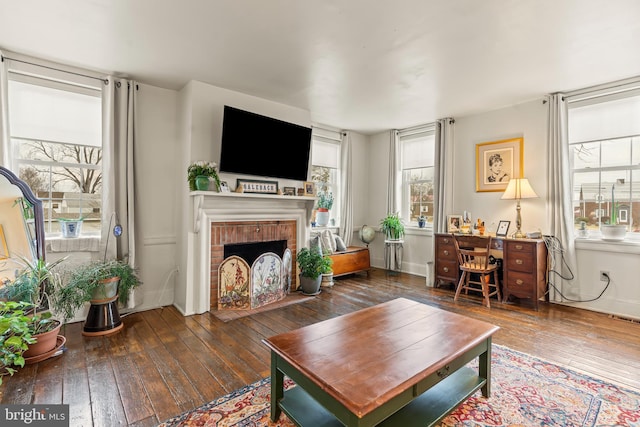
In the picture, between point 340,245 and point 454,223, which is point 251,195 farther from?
point 454,223

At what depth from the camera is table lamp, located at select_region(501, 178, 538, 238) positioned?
3890 mm

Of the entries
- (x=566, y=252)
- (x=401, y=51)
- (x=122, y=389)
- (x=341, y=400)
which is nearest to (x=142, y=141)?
(x=122, y=389)

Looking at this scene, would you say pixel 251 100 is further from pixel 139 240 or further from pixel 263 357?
pixel 263 357

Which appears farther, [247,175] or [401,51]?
[247,175]

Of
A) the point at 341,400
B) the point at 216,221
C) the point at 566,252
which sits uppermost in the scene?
the point at 216,221

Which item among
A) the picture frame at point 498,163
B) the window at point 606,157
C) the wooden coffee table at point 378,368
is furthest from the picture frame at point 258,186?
the window at point 606,157

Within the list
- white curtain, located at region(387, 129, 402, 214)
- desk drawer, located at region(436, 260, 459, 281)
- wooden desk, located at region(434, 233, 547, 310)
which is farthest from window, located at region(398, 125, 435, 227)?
wooden desk, located at region(434, 233, 547, 310)

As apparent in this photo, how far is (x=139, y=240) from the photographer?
3.49m

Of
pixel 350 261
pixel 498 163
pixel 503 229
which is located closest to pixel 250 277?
pixel 350 261

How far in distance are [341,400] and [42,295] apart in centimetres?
279

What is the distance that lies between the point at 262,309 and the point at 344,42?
2.84 metres

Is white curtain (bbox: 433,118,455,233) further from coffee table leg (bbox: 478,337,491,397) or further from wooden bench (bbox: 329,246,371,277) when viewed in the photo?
coffee table leg (bbox: 478,337,491,397)

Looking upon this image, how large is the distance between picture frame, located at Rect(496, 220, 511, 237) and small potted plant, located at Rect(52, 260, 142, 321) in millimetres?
4366

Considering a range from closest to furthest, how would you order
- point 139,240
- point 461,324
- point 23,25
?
point 461,324
point 23,25
point 139,240
